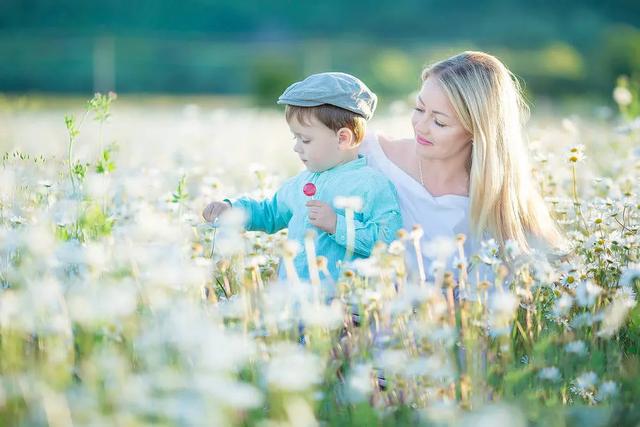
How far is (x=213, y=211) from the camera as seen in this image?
3686 millimetres

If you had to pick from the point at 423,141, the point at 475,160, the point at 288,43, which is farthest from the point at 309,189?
the point at 288,43

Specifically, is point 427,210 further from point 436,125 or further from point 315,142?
point 315,142

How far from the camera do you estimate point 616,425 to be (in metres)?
2.47

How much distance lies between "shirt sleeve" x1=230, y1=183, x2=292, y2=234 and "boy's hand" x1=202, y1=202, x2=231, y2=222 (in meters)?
0.15

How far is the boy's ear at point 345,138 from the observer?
3664 millimetres

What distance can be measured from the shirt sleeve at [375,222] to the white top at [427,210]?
39 centimetres

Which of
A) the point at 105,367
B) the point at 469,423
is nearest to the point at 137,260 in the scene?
the point at 105,367

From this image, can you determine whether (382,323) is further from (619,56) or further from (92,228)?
(619,56)

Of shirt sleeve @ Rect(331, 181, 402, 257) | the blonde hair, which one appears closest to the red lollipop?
shirt sleeve @ Rect(331, 181, 402, 257)

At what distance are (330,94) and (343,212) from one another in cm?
48

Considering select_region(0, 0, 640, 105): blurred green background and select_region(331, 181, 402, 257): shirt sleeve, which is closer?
select_region(331, 181, 402, 257): shirt sleeve

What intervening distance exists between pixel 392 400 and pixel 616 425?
2.04 feet

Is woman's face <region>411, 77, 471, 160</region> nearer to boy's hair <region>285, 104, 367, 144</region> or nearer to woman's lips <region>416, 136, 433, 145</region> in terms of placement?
woman's lips <region>416, 136, 433, 145</region>

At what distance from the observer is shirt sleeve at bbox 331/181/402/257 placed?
3.48 meters
